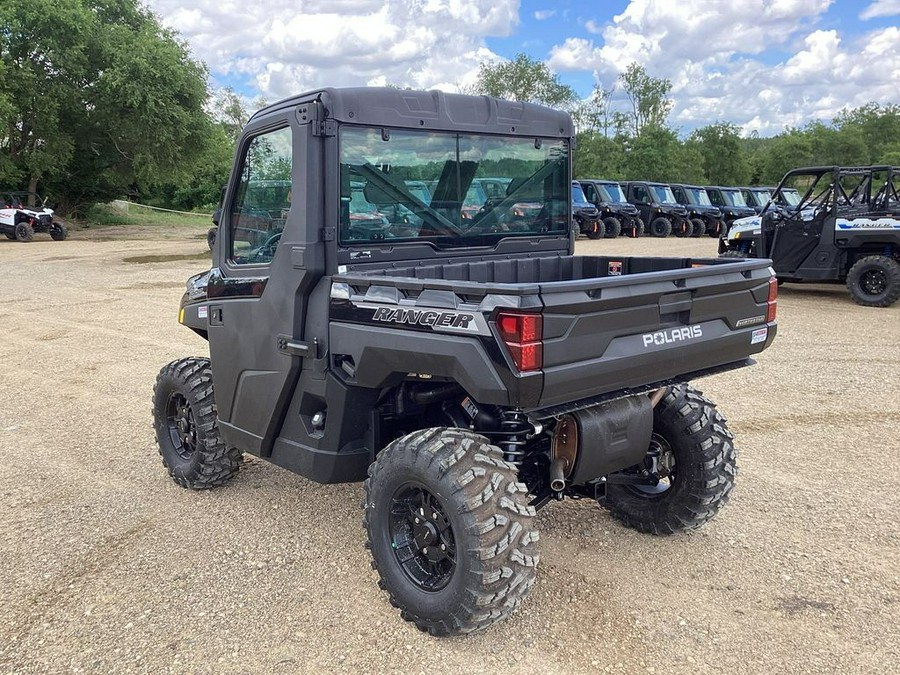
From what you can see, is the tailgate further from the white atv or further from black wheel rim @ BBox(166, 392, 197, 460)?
the white atv

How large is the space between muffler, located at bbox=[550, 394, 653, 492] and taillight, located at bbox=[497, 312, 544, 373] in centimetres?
61

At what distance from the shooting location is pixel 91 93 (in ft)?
87.1

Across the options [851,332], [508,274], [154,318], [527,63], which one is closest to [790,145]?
[527,63]

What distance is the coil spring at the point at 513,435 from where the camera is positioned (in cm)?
330

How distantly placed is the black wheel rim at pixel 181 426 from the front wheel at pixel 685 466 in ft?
8.62

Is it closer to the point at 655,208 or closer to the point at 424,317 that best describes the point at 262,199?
the point at 424,317

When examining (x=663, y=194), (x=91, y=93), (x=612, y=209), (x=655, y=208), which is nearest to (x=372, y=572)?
(x=612, y=209)

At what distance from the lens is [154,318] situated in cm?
1088

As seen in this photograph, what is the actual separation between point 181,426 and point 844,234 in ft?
34.5

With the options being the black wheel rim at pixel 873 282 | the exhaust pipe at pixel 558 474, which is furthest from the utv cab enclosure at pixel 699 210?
the exhaust pipe at pixel 558 474

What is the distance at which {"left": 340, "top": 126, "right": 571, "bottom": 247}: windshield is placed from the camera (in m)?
3.56

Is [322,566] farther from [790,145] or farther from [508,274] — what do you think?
[790,145]

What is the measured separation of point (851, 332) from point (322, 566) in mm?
8410

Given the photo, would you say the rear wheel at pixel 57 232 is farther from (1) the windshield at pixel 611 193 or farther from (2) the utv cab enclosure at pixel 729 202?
(2) the utv cab enclosure at pixel 729 202
